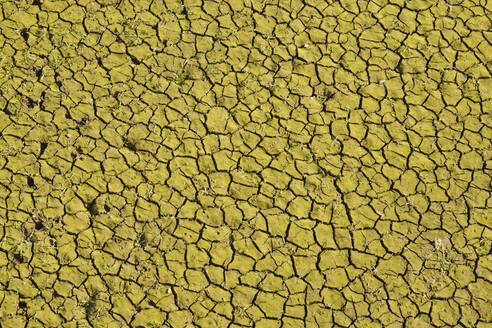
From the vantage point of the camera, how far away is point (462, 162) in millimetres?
4039

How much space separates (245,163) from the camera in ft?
13.3

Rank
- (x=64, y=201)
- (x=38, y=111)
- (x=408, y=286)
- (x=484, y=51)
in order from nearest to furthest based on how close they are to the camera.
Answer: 1. (x=408, y=286)
2. (x=64, y=201)
3. (x=38, y=111)
4. (x=484, y=51)

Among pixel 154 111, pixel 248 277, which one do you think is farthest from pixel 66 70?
pixel 248 277

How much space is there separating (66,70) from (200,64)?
101 cm

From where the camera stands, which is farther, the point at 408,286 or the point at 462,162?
the point at 462,162

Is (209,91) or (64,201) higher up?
(209,91)

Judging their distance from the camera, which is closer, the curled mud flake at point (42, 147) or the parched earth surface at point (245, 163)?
the parched earth surface at point (245, 163)

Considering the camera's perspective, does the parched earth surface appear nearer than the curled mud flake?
Yes

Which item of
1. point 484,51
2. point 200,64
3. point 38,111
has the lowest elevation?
point 38,111

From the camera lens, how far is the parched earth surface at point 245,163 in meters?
3.59

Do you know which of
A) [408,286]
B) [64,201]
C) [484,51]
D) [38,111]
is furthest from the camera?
[484,51]

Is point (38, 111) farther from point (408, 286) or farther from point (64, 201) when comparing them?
point (408, 286)

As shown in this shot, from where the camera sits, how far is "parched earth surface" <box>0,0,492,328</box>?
11.8ft

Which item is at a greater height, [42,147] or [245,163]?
[245,163]
